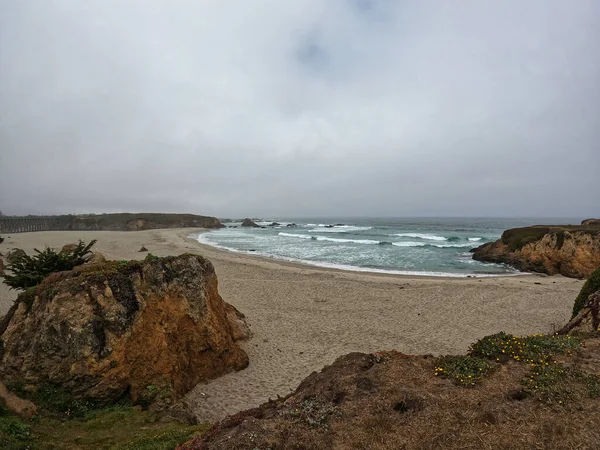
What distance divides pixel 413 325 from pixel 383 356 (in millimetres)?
8052

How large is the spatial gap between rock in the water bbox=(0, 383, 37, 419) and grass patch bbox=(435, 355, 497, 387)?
25.1ft

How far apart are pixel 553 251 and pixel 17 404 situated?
3619 cm

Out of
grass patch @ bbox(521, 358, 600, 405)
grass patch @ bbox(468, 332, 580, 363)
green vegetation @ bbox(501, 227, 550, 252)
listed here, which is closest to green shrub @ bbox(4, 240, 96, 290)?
grass patch @ bbox(468, 332, 580, 363)

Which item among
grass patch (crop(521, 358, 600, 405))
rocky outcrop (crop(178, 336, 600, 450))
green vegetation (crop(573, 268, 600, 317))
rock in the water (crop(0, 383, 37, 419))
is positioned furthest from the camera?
green vegetation (crop(573, 268, 600, 317))

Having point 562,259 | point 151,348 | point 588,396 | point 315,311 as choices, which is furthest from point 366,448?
point 562,259

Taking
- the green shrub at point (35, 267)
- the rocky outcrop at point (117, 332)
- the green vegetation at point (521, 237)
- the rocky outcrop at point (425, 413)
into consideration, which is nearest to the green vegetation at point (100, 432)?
the rocky outcrop at point (117, 332)

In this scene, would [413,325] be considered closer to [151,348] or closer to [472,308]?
[472,308]

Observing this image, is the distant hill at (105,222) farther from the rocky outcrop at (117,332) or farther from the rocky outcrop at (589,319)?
the rocky outcrop at (589,319)

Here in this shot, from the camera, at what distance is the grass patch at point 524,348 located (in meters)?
6.25

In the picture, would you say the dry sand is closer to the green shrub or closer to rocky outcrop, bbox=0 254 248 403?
rocky outcrop, bbox=0 254 248 403

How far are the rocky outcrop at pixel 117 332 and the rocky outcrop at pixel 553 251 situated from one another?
1194 inches

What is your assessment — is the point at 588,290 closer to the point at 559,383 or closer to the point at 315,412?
the point at 559,383

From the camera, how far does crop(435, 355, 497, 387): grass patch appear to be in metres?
5.61

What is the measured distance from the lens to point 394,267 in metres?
30.7
